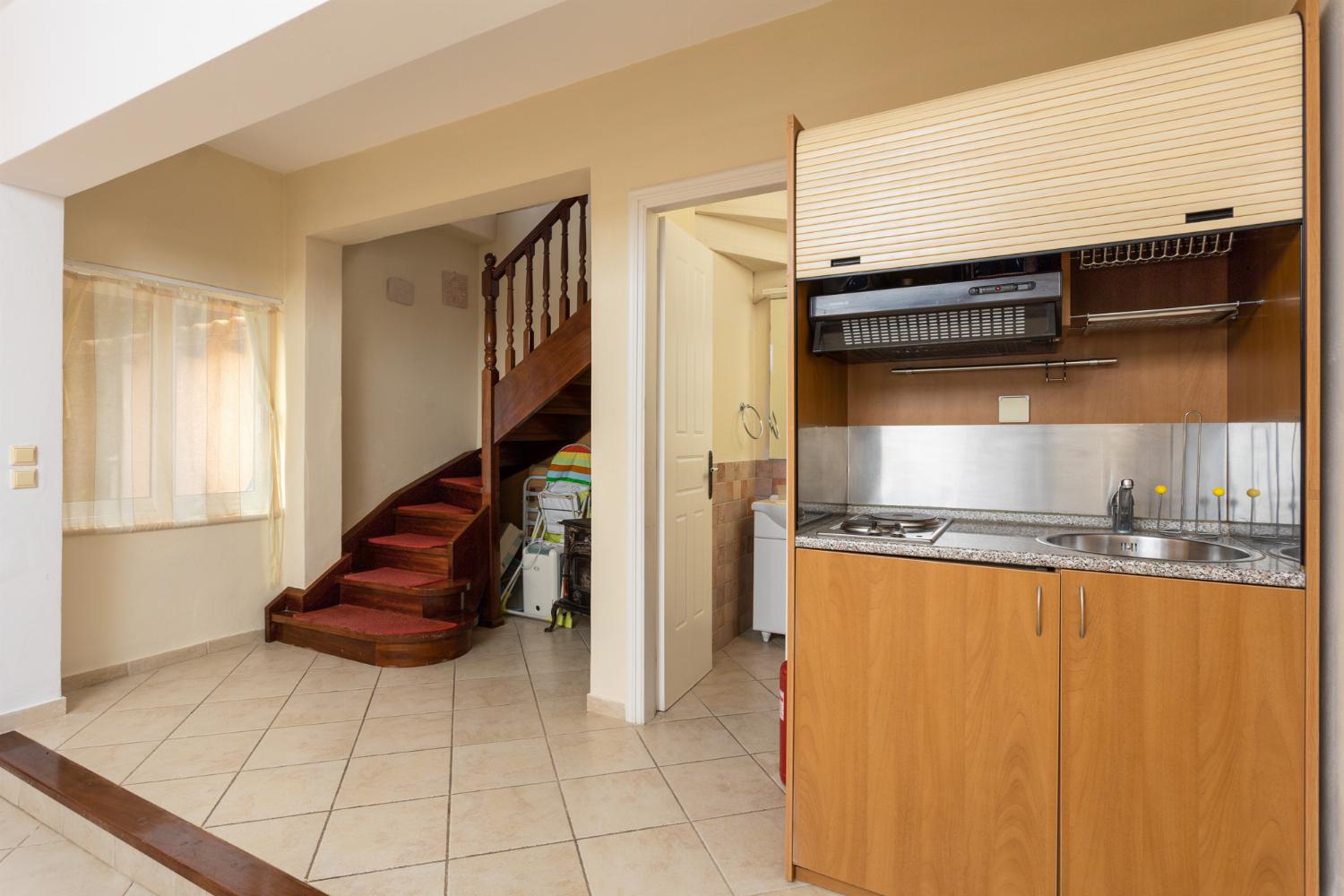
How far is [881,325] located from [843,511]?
75 cm

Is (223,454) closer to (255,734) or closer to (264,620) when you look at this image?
(264,620)

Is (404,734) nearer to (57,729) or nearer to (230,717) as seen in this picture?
(230,717)

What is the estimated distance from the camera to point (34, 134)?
257cm

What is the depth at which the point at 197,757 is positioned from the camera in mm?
2643

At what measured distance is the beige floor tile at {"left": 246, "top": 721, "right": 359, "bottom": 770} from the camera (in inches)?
104

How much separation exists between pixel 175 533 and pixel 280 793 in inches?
84.4

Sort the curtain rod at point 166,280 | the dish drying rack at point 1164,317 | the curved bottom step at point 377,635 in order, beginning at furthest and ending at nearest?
1. the curved bottom step at point 377,635
2. the curtain rod at point 166,280
3. the dish drying rack at point 1164,317

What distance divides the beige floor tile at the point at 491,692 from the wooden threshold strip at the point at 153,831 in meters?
1.23

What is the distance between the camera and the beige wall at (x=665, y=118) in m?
2.16

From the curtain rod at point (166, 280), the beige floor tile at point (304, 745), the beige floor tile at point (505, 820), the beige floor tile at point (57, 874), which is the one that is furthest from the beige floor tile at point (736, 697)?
the curtain rod at point (166, 280)

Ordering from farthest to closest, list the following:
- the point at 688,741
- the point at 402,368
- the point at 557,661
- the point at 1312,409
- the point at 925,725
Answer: the point at 402,368
the point at 557,661
the point at 688,741
the point at 925,725
the point at 1312,409

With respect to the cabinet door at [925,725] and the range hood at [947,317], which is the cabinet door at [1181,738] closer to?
the cabinet door at [925,725]

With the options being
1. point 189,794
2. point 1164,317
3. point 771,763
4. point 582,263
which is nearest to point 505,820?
point 771,763

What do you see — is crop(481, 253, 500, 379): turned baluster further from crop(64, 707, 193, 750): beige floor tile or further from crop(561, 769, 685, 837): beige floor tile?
crop(561, 769, 685, 837): beige floor tile
